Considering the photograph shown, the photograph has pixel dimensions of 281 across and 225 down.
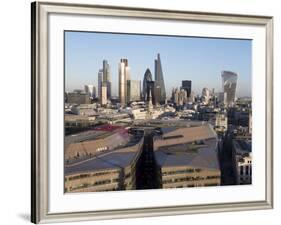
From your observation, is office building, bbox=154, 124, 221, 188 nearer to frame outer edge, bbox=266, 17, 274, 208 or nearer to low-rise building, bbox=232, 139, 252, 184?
low-rise building, bbox=232, 139, 252, 184

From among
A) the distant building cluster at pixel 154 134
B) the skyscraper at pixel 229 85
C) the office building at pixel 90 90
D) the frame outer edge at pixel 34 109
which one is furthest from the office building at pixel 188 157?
the frame outer edge at pixel 34 109

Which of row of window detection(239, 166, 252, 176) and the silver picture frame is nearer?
the silver picture frame

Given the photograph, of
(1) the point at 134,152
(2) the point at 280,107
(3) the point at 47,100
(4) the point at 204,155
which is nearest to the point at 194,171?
(4) the point at 204,155

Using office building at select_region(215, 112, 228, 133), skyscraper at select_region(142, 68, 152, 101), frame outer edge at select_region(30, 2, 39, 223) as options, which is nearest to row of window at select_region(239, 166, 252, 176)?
office building at select_region(215, 112, 228, 133)

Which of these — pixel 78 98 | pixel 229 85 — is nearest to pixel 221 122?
pixel 229 85

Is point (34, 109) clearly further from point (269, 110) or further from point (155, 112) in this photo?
point (269, 110)

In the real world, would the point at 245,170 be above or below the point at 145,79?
below
